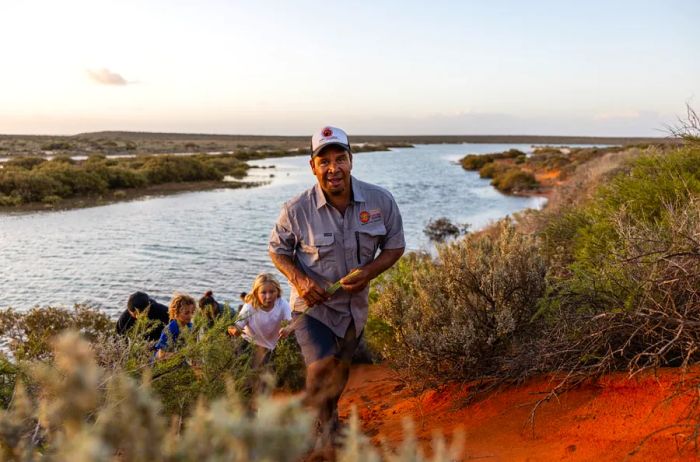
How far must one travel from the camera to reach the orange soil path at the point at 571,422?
337cm

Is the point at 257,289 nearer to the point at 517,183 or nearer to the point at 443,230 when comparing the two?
the point at 443,230

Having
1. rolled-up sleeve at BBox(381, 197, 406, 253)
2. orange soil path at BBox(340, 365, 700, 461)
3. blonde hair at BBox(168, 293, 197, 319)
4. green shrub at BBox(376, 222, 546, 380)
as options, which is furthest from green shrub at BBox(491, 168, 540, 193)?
rolled-up sleeve at BBox(381, 197, 406, 253)

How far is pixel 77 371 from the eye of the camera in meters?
1.25

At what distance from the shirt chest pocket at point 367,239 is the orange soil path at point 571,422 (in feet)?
3.89

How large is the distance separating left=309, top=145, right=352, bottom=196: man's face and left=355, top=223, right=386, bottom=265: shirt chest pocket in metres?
0.31

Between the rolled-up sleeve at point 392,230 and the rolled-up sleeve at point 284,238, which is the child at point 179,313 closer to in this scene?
the rolled-up sleeve at point 284,238

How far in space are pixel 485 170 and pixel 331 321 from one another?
44.4 meters

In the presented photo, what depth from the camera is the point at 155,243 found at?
17.0 metres

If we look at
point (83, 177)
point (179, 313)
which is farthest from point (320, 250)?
point (83, 177)

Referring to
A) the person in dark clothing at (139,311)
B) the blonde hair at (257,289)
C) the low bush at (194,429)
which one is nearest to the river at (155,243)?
the person in dark clothing at (139,311)

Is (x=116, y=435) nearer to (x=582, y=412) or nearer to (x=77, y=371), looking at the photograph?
(x=77, y=371)

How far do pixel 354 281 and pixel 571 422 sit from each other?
5.47 ft

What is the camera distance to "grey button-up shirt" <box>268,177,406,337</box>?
3986 millimetres

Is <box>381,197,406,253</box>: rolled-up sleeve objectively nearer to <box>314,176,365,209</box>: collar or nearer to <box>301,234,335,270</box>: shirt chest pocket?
<box>314,176,365,209</box>: collar
